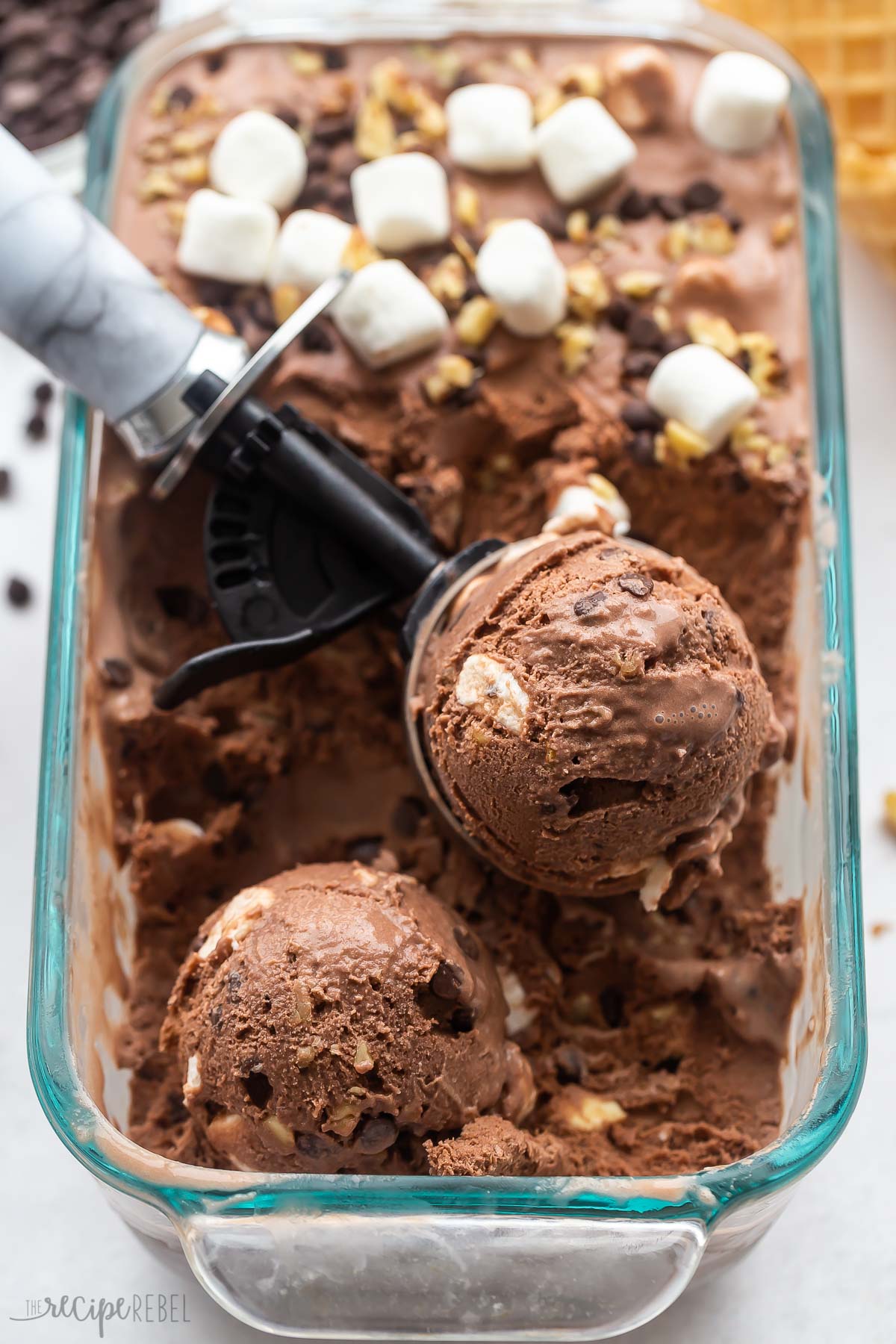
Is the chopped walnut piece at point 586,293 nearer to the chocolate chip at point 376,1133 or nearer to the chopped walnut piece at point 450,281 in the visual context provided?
the chopped walnut piece at point 450,281

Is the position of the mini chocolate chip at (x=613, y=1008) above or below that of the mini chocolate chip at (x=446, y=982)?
below

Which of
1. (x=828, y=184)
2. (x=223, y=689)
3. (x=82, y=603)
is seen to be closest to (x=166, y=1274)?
(x=223, y=689)

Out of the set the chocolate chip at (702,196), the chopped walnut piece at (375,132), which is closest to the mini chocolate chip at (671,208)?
the chocolate chip at (702,196)

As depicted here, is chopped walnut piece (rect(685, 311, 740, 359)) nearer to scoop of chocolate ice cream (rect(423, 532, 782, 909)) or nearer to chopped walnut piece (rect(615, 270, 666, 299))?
chopped walnut piece (rect(615, 270, 666, 299))

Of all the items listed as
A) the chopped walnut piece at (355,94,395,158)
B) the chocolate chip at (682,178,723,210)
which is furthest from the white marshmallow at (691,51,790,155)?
the chopped walnut piece at (355,94,395,158)

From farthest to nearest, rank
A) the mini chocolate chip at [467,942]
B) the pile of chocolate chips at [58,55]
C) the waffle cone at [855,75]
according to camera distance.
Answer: the pile of chocolate chips at [58,55], the waffle cone at [855,75], the mini chocolate chip at [467,942]

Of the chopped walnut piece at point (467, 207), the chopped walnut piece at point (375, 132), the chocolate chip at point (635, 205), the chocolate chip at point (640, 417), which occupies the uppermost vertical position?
the chopped walnut piece at point (375, 132)

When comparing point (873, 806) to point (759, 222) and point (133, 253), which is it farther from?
point (133, 253)

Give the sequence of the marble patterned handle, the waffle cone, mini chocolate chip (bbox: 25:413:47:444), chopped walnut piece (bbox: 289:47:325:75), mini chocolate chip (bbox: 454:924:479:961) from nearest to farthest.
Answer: mini chocolate chip (bbox: 454:924:479:961) → the marble patterned handle → chopped walnut piece (bbox: 289:47:325:75) → the waffle cone → mini chocolate chip (bbox: 25:413:47:444)
